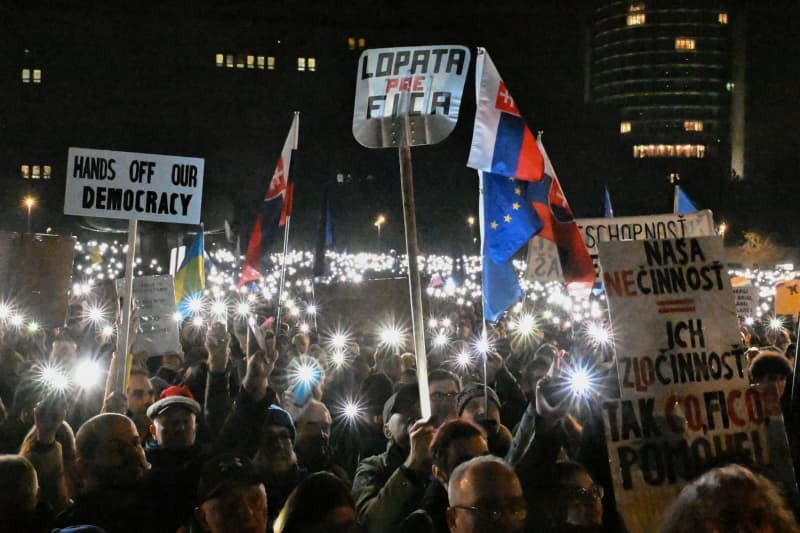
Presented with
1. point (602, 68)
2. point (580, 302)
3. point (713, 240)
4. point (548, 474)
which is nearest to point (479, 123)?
point (713, 240)

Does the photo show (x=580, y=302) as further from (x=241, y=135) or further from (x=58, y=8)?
(x=58, y=8)

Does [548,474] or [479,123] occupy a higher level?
[479,123]

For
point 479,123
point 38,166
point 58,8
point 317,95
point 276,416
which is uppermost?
point 58,8

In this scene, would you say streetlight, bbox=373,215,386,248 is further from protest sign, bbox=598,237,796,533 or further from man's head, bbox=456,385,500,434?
protest sign, bbox=598,237,796,533

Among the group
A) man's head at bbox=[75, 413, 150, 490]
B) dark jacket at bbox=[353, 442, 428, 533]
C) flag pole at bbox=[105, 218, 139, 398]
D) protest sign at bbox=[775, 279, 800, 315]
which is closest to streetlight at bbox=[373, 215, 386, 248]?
protest sign at bbox=[775, 279, 800, 315]

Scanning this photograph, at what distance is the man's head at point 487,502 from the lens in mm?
3258

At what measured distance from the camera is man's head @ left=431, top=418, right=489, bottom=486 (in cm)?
410

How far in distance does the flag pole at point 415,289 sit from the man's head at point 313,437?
687 millimetres

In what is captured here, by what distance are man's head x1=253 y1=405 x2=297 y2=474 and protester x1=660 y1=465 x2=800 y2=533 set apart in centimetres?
281

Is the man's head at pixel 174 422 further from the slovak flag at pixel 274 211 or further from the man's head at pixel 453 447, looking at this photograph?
the slovak flag at pixel 274 211

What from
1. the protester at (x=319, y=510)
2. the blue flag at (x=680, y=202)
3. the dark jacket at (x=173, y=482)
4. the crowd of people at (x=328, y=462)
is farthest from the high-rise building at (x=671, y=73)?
the protester at (x=319, y=510)

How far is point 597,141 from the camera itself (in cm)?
6988

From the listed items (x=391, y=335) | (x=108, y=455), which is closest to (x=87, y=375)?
(x=108, y=455)

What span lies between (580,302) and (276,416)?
16.7 m
